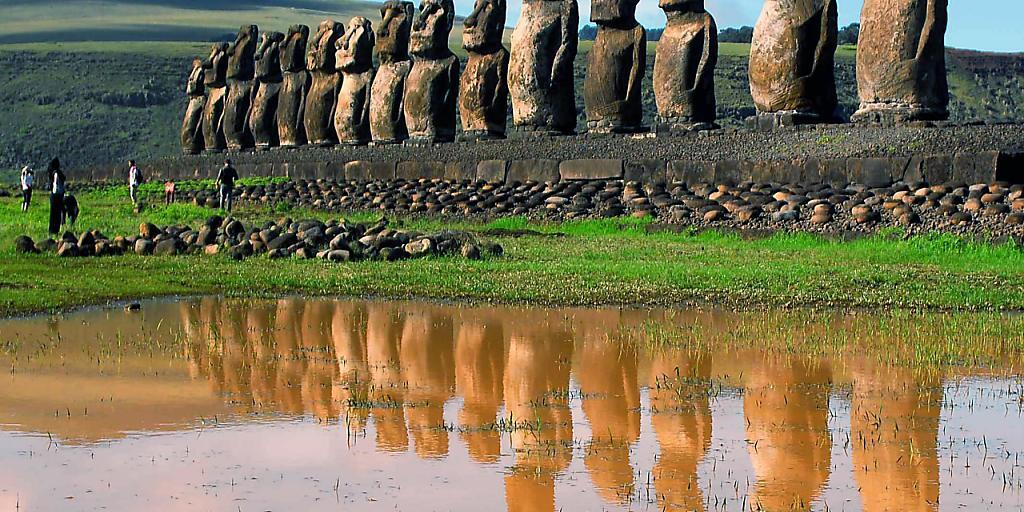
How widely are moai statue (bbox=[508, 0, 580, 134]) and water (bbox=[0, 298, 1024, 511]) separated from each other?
1228cm

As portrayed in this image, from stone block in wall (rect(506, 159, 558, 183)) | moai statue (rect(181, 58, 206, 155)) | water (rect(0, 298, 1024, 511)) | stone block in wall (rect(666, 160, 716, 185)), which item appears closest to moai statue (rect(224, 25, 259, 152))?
moai statue (rect(181, 58, 206, 155))

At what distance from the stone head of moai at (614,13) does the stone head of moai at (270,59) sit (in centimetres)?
1121

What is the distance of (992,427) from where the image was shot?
6.82 meters

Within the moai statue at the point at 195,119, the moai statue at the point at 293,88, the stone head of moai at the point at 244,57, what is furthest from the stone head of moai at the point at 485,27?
the moai statue at the point at 195,119

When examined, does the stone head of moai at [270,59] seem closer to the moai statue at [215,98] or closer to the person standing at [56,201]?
the moai statue at [215,98]

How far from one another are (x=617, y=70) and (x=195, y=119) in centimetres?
1543

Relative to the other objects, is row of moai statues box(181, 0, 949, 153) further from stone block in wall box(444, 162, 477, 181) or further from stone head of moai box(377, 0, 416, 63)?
stone block in wall box(444, 162, 477, 181)

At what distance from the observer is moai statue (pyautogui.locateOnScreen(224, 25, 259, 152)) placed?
32.2 m

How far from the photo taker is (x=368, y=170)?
24.9 metres

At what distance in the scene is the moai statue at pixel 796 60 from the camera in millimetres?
18469

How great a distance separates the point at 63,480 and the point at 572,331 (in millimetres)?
4692

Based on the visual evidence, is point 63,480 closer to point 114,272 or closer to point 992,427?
point 992,427

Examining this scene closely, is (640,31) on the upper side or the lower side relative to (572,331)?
upper

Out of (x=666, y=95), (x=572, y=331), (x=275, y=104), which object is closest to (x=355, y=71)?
(x=275, y=104)
